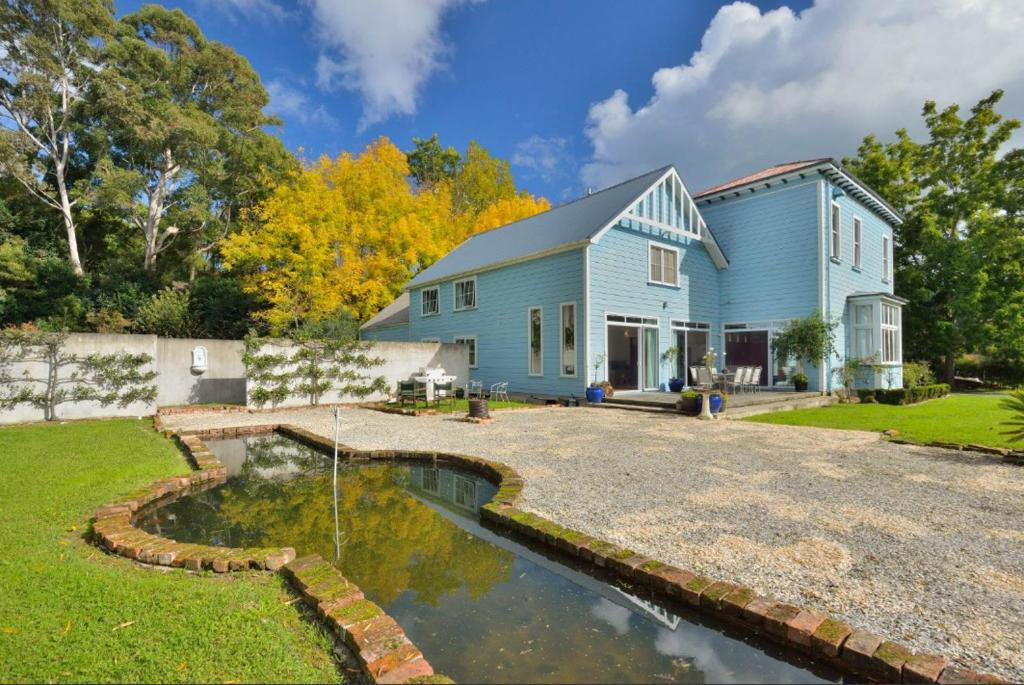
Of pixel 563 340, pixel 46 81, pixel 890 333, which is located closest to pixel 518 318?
pixel 563 340

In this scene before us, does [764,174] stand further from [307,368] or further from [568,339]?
[307,368]

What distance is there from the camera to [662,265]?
53.4ft

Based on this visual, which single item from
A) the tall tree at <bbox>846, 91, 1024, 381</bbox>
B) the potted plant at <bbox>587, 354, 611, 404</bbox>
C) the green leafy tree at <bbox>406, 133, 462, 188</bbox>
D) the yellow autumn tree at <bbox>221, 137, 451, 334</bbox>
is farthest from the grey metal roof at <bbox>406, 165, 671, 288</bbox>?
the green leafy tree at <bbox>406, 133, 462, 188</bbox>

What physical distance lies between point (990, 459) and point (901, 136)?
23255mm

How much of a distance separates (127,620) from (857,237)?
21.9 metres

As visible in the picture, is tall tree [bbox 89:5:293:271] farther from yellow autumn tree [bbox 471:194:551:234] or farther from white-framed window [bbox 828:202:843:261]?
white-framed window [bbox 828:202:843:261]

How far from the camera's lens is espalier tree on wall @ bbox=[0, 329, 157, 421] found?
1068 cm

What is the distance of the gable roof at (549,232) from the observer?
14789 millimetres

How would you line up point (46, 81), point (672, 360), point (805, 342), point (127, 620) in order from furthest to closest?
point (46, 81)
point (672, 360)
point (805, 342)
point (127, 620)

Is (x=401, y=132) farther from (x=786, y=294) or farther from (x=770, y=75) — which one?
(x=786, y=294)

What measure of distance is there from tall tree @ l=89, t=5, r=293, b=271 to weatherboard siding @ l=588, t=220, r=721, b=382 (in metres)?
19.5

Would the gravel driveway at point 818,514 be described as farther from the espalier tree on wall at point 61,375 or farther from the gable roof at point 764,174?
the gable roof at point 764,174

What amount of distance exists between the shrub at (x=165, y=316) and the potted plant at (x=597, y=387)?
18.7 metres

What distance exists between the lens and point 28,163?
21578mm
